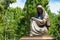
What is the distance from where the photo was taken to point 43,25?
15781 mm

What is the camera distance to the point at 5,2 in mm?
30125

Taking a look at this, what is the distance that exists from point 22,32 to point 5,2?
660 cm

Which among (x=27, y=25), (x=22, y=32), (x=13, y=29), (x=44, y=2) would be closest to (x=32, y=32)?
(x=44, y=2)

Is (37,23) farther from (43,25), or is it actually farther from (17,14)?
(17,14)

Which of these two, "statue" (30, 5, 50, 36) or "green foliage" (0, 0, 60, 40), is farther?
"green foliage" (0, 0, 60, 40)

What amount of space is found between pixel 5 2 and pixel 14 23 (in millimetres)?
12855

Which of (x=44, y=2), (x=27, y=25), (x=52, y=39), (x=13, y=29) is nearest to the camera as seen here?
(x=52, y=39)

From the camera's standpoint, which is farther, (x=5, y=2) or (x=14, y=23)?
(x=14, y=23)

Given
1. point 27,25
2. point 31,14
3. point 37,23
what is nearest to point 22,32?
point 27,25

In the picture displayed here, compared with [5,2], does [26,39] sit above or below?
below

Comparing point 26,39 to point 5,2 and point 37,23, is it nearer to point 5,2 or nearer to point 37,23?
point 37,23

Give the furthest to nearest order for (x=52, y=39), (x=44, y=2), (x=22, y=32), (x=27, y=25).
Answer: (x=22, y=32) < (x=27, y=25) < (x=44, y=2) < (x=52, y=39)

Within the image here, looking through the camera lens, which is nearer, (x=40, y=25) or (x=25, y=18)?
(x=40, y=25)

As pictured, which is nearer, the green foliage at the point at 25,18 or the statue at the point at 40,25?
the statue at the point at 40,25
